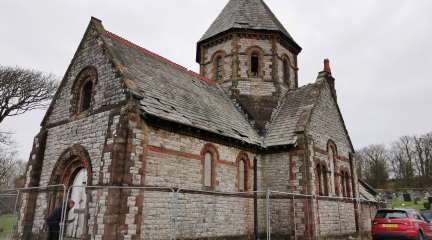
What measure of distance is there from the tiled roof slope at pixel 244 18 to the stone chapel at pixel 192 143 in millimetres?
185

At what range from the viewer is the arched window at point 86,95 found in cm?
1303

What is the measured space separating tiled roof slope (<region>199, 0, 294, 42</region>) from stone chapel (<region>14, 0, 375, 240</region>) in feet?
0.61

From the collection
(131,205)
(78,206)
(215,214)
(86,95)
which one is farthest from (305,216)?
(86,95)

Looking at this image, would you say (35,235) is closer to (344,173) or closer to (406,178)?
(344,173)

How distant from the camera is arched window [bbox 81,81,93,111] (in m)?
13.0

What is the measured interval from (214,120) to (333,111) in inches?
335

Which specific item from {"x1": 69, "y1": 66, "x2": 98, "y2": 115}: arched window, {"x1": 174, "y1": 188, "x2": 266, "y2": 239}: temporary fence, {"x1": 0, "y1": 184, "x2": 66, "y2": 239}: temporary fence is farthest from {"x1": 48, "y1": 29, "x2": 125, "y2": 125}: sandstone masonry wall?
{"x1": 174, "y1": 188, "x2": 266, "y2": 239}: temporary fence

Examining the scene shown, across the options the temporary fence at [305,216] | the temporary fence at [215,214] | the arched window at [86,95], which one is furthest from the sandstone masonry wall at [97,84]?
the temporary fence at [305,216]

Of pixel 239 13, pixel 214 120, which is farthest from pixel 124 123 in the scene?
pixel 239 13

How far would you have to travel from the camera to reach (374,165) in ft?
165

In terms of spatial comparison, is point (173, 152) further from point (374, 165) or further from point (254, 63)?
point (374, 165)

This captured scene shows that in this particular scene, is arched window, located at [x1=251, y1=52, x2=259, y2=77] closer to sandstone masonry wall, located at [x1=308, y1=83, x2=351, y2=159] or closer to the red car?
sandstone masonry wall, located at [x1=308, y1=83, x2=351, y2=159]

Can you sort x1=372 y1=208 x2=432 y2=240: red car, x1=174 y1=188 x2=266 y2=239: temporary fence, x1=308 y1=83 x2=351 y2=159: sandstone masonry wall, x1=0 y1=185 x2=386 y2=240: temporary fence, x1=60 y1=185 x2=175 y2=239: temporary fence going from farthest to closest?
x1=308 y1=83 x2=351 y2=159: sandstone masonry wall → x1=372 y1=208 x2=432 y2=240: red car → x1=174 y1=188 x2=266 y2=239: temporary fence → x1=0 y1=185 x2=386 y2=240: temporary fence → x1=60 y1=185 x2=175 y2=239: temporary fence

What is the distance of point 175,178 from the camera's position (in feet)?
38.1
